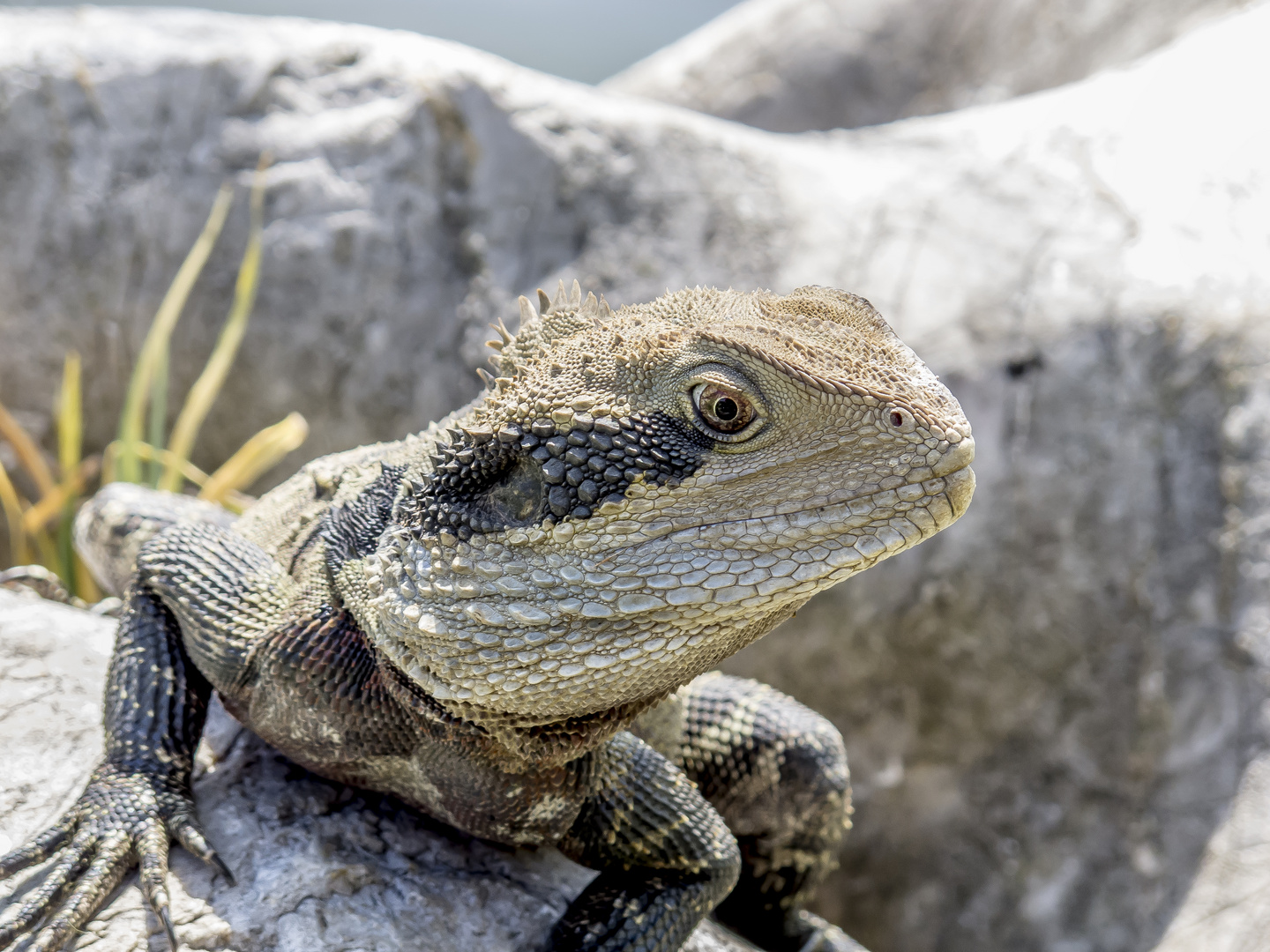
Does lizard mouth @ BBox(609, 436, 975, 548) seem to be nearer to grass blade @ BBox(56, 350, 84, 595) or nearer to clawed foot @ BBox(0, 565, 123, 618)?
clawed foot @ BBox(0, 565, 123, 618)

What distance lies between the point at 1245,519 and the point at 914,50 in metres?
8.39

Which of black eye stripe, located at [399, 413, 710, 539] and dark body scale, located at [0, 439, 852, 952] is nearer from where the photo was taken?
black eye stripe, located at [399, 413, 710, 539]

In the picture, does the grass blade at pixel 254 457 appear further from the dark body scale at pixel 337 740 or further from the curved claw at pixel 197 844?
the curved claw at pixel 197 844

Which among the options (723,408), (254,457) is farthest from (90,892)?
(254,457)

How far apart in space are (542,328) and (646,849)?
1371mm

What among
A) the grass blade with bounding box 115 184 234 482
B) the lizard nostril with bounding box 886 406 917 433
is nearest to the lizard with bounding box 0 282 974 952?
the lizard nostril with bounding box 886 406 917 433

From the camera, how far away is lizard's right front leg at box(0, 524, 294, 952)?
217 centimetres

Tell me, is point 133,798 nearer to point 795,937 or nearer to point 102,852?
point 102,852

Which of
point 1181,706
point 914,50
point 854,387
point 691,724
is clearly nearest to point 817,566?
point 854,387

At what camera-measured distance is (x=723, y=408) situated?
1.84 m

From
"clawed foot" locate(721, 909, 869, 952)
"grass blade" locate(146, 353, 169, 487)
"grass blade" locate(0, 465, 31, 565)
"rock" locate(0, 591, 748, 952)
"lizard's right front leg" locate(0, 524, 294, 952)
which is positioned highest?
"lizard's right front leg" locate(0, 524, 294, 952)

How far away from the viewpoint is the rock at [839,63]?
33.0 ft

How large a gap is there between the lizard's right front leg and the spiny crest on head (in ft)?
2.92

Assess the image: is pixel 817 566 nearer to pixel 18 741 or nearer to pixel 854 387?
pixel 854 387
